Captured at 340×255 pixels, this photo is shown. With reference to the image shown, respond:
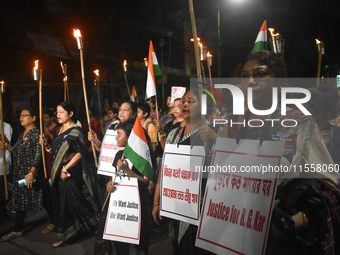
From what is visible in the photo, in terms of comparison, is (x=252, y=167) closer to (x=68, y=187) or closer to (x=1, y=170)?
(x=68, y=187)

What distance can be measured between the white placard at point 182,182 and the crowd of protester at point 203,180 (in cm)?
9

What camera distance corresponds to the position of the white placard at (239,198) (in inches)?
77.7

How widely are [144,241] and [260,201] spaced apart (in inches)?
68.7

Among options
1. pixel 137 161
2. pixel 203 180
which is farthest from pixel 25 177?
pixel 203 180

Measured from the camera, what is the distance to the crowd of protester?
1833mm

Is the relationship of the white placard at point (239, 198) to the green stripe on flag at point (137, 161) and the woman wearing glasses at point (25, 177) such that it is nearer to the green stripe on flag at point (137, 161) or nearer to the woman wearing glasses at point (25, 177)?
the green stripe on flag at point (137, 161)

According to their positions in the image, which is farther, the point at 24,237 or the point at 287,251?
the point at 24,237

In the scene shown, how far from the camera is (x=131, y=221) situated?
3.28 m

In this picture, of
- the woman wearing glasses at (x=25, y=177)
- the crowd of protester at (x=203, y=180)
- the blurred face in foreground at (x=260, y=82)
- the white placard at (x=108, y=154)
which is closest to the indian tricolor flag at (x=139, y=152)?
the crowd of protester at (x=203, y=180)

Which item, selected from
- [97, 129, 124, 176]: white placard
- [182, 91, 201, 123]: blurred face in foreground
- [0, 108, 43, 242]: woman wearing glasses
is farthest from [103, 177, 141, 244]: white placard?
[0, 108, 43, 242]: woman wearing glasses

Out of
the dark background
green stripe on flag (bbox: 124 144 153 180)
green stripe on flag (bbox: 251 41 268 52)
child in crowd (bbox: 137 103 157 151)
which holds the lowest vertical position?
green stripe on flag (bbox: 124 144 153 180)

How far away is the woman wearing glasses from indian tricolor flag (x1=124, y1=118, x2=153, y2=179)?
259 cm

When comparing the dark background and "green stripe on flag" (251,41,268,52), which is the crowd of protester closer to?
"green stripe on flag" (251,41,268,52)

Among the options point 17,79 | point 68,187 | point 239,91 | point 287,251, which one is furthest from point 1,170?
point 17,79
